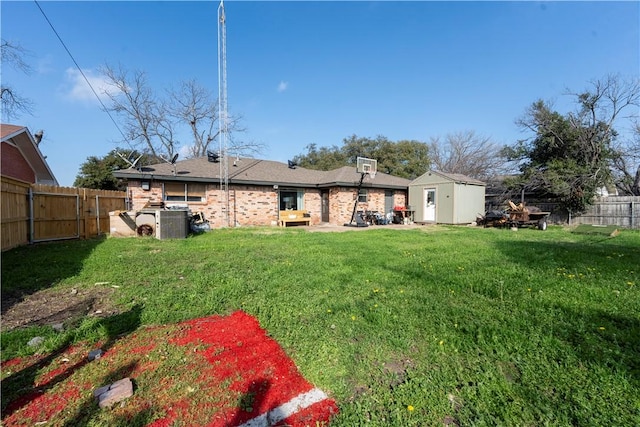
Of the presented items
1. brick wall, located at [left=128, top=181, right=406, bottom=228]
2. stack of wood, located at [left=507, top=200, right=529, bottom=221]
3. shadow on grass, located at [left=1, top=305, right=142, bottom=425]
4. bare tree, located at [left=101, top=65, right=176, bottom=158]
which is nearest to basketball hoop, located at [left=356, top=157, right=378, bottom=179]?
brick wall, located at [left=128, top=181, right=406, bottom=228]

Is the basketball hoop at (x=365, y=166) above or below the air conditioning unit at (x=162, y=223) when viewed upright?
above

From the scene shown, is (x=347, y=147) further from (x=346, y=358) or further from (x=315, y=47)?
(x=346, y=358)

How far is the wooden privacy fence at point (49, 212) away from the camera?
7.18m

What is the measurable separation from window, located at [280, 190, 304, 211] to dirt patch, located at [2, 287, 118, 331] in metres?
11.1

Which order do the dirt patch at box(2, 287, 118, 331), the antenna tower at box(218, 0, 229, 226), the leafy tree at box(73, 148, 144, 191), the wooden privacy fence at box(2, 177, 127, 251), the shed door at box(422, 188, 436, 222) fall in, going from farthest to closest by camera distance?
the leafy tree at box(73, 148, 144, 191)
the shed door at box(422, 188, 436, 222)
the antenna tower at box(218, 0, 229, 226)
the wooden privacy fence at box(2, 177, 127, 251)
the dirt patch at box(2, 287, 118, 331)

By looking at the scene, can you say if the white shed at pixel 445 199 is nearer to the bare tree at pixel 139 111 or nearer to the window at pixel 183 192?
the window at pixel 183 192

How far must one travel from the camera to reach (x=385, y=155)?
30906mm

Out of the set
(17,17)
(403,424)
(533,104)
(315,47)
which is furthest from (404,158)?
(403,424)

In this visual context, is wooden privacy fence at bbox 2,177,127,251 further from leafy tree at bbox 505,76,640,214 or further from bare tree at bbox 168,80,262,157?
leafy tree at bbox 505,76,640,214

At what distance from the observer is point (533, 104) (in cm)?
1755

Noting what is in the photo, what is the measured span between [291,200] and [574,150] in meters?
16.3

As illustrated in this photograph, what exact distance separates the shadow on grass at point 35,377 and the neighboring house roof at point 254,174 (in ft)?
34.2

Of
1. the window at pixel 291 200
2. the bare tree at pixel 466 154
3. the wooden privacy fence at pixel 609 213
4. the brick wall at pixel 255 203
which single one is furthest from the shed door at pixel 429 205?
the bare tree at pixel 466 154

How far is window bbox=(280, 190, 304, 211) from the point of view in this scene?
1516 cm
